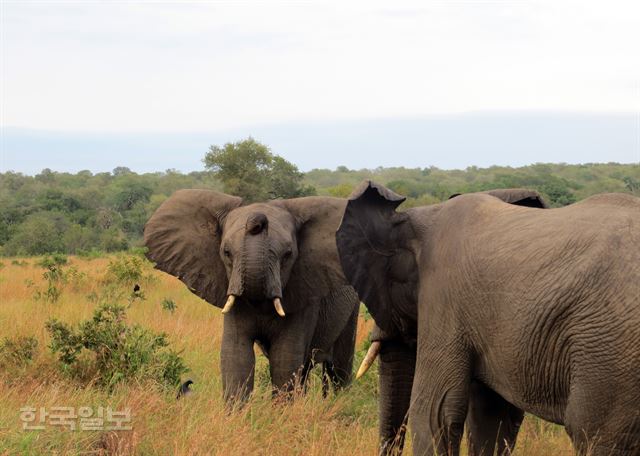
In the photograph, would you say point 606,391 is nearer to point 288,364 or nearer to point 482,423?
point 482,423

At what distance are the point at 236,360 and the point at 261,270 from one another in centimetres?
70

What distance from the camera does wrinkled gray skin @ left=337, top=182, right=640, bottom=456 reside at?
3.54 m

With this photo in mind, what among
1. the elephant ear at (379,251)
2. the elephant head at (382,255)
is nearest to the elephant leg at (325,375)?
the elephant head at (382,255)

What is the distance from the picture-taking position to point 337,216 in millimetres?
6695

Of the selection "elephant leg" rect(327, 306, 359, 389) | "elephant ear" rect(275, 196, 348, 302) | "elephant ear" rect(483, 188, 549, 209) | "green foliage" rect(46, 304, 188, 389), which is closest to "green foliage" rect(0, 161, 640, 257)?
"elephant leg" rect(327, 306, 359, 389)

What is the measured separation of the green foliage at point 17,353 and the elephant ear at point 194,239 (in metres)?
1.26

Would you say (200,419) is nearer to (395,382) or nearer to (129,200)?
(395,382)

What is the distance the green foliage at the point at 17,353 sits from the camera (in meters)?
7.32

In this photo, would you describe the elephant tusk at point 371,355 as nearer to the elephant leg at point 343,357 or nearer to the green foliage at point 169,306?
the elephant leg at point 343,357

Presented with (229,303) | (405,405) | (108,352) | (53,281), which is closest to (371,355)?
(405,405)

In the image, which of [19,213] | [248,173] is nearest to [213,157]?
[248,173]

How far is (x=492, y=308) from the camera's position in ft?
13.1

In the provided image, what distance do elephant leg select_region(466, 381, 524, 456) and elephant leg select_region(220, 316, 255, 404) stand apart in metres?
1.86

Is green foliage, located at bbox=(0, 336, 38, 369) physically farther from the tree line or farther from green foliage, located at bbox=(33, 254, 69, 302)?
the tree line
